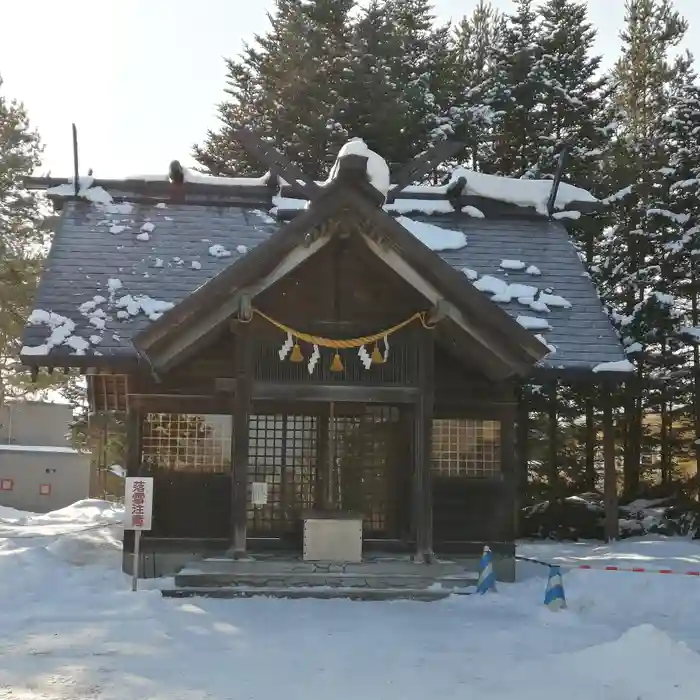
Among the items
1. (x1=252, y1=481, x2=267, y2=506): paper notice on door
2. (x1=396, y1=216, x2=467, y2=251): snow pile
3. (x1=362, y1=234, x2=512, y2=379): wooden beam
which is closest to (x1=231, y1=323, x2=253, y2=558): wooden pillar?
(x1=252, y1=481, x2=267, y2=506): paper notice on door

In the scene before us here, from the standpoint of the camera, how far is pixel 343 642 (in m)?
8.20

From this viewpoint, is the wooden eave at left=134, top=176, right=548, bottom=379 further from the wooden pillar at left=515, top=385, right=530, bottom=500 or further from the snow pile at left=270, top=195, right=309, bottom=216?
the wooden pillar at left=515, top=385, right=530, bottom=500

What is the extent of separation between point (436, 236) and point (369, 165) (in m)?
3.94

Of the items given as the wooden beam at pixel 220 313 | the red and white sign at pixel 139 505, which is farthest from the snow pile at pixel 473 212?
the red and white sign at pixel 139 505

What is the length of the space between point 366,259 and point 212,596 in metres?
5.43

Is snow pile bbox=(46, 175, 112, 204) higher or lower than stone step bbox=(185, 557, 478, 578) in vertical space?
higher

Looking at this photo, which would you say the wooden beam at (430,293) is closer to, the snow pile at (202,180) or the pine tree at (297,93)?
the snow pile at (202,180)

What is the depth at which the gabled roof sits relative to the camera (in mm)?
12969

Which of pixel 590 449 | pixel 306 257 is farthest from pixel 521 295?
pixel 590 449

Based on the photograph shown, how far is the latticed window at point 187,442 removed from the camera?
1277cm

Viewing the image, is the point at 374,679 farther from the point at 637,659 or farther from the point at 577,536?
the point at 577,536

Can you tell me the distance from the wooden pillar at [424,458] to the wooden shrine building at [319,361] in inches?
1.0

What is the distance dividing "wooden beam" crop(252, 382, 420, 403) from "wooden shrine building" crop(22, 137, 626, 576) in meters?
0.03

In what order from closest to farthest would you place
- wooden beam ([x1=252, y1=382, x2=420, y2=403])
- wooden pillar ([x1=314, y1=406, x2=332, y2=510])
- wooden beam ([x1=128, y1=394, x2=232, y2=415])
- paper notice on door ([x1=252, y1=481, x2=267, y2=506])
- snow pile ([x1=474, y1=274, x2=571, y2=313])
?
wooden beam ([x1=252, y1=382, x2=420, y2=403])
wooden beam ([x1=128, y1=394, x2=232, y2=415])
paper notice on door ([x1=252, y1=481, x2=267, y2=506])
wooden pillar ([x1=314, y1=406, x2=332, y2=510])
snow pile ([x1=474, y1=274, x2=571, y2=313])
